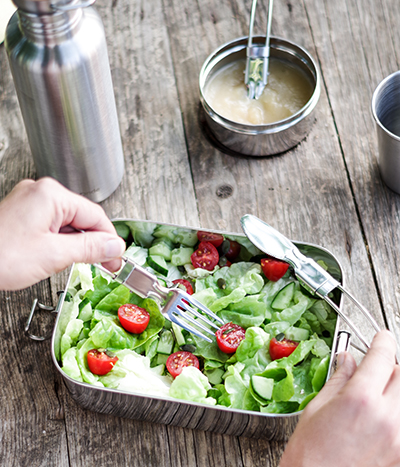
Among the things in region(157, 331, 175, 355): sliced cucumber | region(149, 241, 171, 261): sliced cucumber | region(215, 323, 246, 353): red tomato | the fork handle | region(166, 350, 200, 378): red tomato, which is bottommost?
region(157, 331, 175, 355): sliced cucumber

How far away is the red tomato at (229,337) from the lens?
1.26m

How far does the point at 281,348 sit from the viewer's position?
1.25 m

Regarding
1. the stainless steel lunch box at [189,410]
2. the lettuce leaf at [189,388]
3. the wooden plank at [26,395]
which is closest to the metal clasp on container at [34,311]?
the wooden plank at [26,395]

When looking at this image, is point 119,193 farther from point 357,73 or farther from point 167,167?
point 357,73

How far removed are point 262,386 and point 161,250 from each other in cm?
43

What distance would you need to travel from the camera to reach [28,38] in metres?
1.22

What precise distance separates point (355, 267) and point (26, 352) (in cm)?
88

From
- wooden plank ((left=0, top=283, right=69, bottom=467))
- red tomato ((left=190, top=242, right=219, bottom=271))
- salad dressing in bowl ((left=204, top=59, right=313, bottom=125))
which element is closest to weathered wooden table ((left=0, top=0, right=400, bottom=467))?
wooden plank ((left=0, top=283, right=69, bottom=467))

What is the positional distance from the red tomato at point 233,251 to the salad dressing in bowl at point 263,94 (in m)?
0.45

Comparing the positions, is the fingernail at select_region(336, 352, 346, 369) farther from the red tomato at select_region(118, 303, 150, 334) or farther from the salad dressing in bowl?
the salad dressing in bowl

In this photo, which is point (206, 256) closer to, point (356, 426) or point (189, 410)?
point (189, 410)

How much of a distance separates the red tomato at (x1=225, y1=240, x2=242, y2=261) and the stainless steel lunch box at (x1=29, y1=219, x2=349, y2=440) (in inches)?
6.5

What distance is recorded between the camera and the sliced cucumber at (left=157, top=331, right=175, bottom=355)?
4.29 ft

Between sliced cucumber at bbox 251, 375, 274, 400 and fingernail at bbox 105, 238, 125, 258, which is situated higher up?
fingernail at bbox 105, 238, 125, 258
